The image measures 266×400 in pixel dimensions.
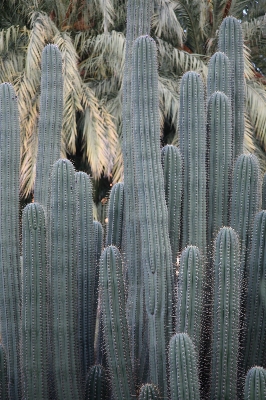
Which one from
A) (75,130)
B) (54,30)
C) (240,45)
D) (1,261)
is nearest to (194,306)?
(1,261)

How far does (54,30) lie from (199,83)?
811cm

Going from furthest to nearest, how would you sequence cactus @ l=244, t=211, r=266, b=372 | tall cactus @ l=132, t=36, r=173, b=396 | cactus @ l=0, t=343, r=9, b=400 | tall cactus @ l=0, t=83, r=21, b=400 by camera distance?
1. tall cactus @ l=0, t=83, r=21, b=400
2. cactus @ l=0, t=343, r=9, b=400
3. cactus @ l=244, t=211, r=266, b=372
4. tall cactus @ l=132, t=36, r=173, b=396

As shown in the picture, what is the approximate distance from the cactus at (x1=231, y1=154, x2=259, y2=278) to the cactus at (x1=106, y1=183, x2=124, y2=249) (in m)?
0.94

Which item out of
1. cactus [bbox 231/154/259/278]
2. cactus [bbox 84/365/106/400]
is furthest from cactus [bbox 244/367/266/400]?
cactus [bbox 84/365/106/400]

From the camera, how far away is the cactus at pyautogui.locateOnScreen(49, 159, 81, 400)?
16.8 feet

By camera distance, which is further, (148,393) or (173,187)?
(173,187)

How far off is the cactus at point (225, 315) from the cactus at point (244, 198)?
611mm

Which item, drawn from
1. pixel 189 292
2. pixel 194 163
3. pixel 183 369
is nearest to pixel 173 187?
pixel 194 163

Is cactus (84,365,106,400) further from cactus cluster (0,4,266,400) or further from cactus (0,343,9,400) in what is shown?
cactus (0,343,9,400)

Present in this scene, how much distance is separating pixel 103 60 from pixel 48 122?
7.56m

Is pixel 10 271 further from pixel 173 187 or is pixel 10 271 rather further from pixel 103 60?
pixel 103 60

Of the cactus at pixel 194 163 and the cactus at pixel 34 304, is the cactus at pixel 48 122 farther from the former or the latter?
the cactus at pixel 194 163

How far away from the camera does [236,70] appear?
598 centimetres

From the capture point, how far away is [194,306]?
4.77 m
